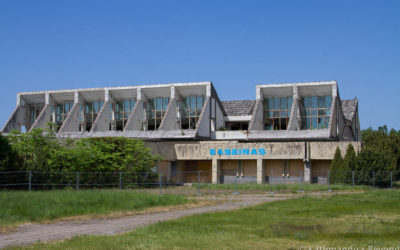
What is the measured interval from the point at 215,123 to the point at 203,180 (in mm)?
11732

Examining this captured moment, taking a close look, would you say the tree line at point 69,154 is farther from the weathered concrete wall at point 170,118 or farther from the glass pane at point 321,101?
the glass pane at point 321,101

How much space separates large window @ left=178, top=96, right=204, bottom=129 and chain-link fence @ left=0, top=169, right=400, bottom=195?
1276cm

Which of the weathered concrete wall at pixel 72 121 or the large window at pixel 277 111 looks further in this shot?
the weathered concrete wall at pixel 72 121

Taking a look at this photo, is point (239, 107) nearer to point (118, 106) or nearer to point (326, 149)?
point (118, 106)

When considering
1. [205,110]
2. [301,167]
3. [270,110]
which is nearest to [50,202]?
[301,167]

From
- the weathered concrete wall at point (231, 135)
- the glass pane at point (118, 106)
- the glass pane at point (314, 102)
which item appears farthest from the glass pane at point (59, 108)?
the glass pane at point (314, 102)

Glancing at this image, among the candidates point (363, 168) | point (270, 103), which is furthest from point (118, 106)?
point (363, 168)

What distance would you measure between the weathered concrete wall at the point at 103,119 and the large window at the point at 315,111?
2608 cm

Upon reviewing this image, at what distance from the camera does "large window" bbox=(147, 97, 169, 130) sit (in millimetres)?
64938

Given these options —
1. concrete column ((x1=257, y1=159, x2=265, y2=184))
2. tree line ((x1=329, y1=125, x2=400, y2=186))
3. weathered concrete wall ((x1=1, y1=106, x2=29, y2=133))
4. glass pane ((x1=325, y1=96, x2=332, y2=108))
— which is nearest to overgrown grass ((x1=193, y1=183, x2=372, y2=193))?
tree line ((x1=329, y1=125, x2=400, y2=186))

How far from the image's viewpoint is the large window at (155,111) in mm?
64938

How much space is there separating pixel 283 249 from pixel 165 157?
40.0m

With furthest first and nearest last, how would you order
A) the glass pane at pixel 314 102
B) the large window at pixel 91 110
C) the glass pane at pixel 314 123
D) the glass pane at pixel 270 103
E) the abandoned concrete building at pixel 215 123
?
the large window at pixel 91 110 < the glass pane at pixel 270 103 < the glass pane at pixel 314 102 < the glass pane at pixel 314 123 < the abandoned concrete building at pixel 215 123

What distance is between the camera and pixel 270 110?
6303 centimetres
